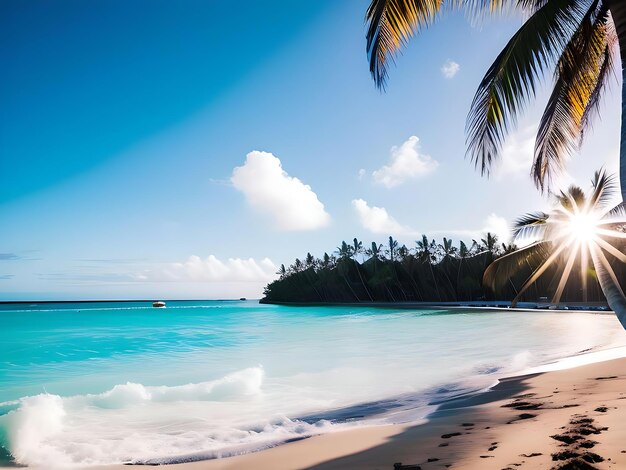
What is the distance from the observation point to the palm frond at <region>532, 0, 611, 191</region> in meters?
3.13

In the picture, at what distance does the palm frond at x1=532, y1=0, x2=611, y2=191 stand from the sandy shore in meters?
2.33

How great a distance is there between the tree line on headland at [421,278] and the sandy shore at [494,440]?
3401 cm

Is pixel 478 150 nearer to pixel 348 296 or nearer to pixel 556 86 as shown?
pixel 556 86

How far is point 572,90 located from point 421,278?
5403cm

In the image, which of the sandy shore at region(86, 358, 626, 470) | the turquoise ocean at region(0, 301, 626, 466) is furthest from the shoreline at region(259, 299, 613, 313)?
the sandy shore at region(86, 358, 626, 470)

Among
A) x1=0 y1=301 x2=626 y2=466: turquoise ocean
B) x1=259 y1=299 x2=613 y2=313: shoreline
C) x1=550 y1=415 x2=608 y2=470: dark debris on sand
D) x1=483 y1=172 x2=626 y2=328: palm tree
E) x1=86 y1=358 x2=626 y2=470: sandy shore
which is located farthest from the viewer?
x1=259 y1=299 x2=613 y2=313: shoreline

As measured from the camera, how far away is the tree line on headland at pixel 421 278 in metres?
41.1

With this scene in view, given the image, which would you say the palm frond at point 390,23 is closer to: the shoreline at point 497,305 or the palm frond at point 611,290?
the palm frond at point 611,290

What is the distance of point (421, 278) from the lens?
55406 mm

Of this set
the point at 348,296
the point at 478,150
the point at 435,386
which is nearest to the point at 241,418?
the point at 435,386

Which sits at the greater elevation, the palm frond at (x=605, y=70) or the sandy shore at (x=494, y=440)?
the palm frond at (x=605, y=70)

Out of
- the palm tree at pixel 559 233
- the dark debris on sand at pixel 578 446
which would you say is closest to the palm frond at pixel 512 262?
the palm tree at pixel 559 233

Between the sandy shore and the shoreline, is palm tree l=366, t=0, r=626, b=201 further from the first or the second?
the shoreline

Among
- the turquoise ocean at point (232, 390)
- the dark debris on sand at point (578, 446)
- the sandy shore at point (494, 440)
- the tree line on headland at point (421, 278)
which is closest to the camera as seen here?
the dark debris on sand at point (578, 446)
